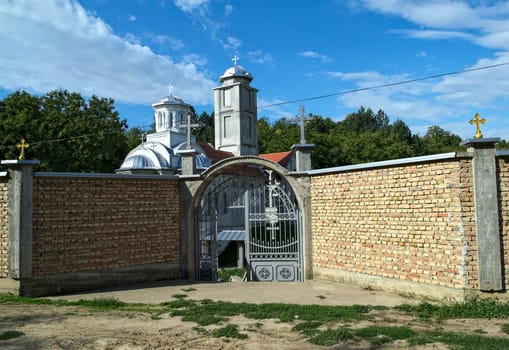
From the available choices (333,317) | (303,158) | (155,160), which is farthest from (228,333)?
(155,160)

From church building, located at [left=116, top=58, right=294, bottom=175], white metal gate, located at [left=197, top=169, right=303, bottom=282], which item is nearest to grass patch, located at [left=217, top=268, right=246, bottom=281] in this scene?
white metal gate, located at [left=197, top=169, right=303, bottom=282]

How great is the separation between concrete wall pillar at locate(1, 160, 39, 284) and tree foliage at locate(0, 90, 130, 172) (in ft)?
56.7

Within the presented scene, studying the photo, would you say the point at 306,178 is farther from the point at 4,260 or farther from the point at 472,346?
the point at 4,260

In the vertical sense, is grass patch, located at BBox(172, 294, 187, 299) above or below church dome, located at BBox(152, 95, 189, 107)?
below

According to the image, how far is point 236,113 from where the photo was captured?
3756 centimetres

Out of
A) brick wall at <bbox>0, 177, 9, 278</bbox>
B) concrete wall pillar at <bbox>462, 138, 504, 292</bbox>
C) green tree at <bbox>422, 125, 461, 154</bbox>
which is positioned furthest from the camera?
green tree at <bbox>422, 125, 461, 154</bbox>

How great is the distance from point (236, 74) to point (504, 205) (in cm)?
3232

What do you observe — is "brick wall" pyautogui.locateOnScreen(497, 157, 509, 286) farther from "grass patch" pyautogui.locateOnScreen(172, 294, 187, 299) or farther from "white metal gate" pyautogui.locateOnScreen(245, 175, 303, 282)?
"grass patch" pyautogui.locateOnScreen(172, 294, 187, 299)

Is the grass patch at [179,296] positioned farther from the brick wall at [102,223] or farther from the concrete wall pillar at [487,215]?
the concrete wall pillar at [487,215]

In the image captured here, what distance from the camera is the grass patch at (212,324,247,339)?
6059 millimetres

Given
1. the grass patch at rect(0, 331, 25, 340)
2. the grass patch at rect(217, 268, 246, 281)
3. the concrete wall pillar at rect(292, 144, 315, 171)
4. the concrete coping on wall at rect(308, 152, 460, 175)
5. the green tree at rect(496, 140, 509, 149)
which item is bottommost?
the grass patch at rect(217, 268, 246, 281)

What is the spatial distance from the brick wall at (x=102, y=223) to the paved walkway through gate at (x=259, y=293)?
0.81m

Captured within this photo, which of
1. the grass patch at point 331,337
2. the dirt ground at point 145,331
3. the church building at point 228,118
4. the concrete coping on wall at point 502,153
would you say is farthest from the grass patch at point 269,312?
the church building at point 228,118

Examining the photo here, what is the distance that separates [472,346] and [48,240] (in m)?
8.68
